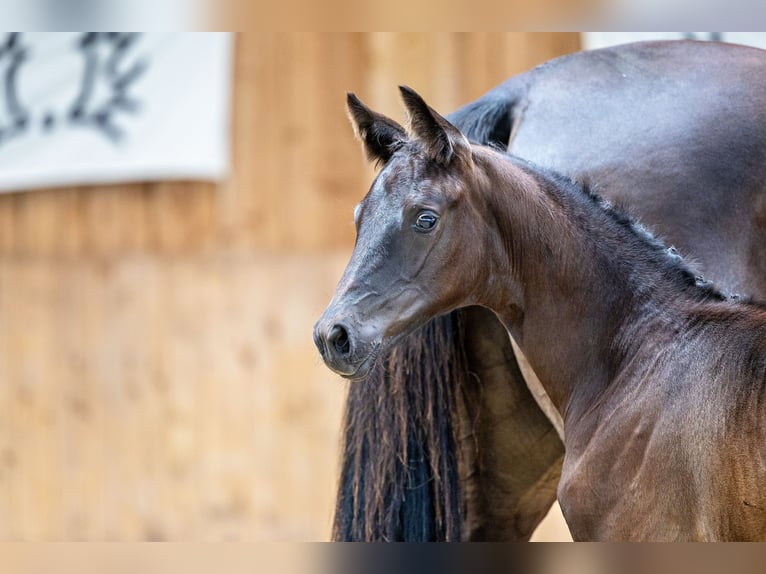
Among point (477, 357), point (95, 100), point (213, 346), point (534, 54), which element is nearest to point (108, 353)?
point (213, 346)

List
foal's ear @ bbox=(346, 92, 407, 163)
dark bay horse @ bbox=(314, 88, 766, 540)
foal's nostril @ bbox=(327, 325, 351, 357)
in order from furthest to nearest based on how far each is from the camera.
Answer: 1. foal's ear @ bbox=(346, 92, 407, 163)
2. foal's nostril @ bbox=(327, 325, 351, 357)
3. dark bay horse @ bbox=(314, 88, 766, 540)

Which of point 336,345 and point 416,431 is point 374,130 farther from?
point 416,431

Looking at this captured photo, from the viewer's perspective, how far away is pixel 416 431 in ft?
9.11

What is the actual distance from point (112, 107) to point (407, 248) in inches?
149

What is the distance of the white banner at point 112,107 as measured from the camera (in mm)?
5438

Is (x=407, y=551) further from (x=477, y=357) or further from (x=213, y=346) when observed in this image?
(x=213, y=346)

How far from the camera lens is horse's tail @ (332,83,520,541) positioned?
2754mm

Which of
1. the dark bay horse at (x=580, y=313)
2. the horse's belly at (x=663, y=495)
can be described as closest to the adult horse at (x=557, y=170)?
the dark bay horse at (x=580, y=313)

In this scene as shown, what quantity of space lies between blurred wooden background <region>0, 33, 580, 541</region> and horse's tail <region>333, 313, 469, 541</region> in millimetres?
2616

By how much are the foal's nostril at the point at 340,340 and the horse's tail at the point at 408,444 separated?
2.14 feet

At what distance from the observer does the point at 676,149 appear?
2.45m

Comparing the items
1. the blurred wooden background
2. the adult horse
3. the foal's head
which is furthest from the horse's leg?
the blurred wooden background

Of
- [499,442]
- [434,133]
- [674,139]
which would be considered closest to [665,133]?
[674,139]

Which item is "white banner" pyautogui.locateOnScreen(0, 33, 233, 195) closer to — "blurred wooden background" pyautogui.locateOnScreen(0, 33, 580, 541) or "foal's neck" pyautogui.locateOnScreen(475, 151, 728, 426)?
"blurred wooden background" pyautogui.locateOnScreen(0, 33, 580, 541)
